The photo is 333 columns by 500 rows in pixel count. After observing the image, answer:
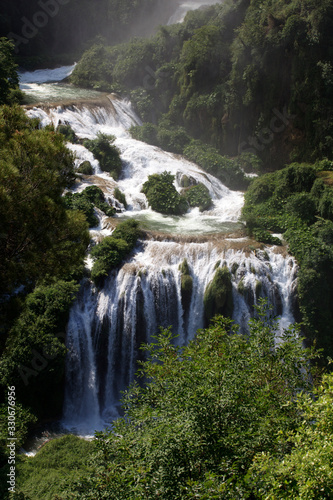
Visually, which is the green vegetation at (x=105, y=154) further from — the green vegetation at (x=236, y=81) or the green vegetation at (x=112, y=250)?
the green vegetation at (x=112, y=250)

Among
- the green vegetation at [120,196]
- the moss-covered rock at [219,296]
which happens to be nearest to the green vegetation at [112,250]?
the moss-covered rock at [219,296]

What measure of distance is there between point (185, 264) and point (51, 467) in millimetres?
8381

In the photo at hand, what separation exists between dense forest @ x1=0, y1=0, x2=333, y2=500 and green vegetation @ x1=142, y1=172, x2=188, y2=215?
81 millimetres

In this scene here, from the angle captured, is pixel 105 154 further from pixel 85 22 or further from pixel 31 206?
pixel 85 22

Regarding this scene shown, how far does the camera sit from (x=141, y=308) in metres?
15.2

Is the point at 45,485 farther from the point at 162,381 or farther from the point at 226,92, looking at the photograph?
the point at 226,92

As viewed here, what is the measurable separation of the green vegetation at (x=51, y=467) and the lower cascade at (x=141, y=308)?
228 centimetres

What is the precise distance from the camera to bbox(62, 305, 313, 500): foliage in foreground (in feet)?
17.9

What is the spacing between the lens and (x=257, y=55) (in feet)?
84.2

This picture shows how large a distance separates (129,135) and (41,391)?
20.4m

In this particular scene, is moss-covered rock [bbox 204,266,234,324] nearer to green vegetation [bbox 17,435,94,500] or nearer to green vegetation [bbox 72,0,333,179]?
green vegetation [bbox 17,435,94,500]

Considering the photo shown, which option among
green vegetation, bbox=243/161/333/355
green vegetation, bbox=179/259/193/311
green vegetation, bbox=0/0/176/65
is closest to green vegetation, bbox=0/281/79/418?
green vegetation, bbox=179/259/193/311

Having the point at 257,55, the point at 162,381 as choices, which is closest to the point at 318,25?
the point at 257,55

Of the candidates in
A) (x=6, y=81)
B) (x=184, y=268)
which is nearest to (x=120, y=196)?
(x=184, y=268)
